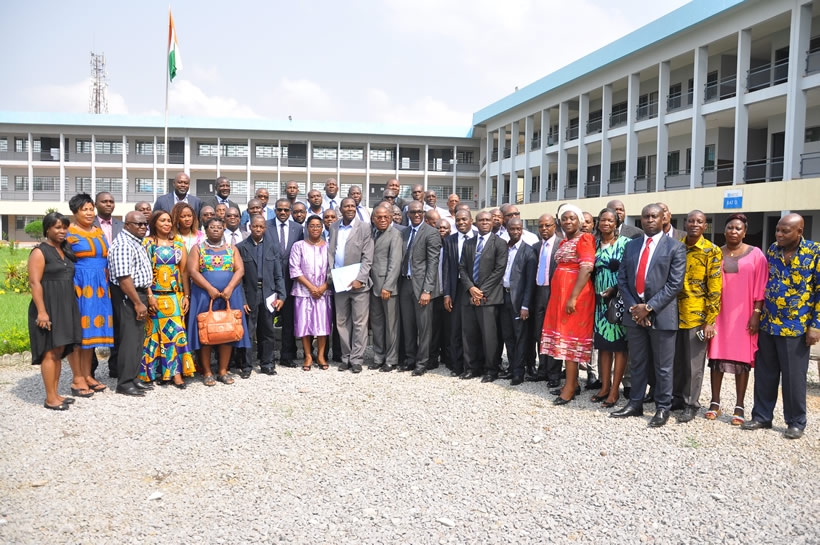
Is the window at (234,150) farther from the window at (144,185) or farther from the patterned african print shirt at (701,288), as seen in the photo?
the patterned african print shirt at (701,288)

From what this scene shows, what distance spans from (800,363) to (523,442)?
2.51m

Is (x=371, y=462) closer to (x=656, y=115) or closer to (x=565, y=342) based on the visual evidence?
(x=565, y=342)

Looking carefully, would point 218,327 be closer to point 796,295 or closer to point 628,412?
point 628,412

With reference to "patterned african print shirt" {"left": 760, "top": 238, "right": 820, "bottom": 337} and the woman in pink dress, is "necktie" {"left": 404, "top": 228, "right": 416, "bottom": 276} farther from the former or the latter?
"patterned african print shirt" {"left": 760, "top": 238, "right": 820, "bottom": 337}

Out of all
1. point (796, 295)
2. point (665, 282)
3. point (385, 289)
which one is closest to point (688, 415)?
point (665, 282)

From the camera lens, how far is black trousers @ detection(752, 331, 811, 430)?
195 inches

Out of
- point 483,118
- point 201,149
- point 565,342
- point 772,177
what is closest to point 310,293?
point 565,342

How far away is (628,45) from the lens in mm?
22547

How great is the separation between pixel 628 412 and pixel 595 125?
79.1 ft

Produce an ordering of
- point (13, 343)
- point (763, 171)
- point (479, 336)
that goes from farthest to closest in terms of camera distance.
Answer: point (763, 171) < point (13, 343) < point (479, 336)

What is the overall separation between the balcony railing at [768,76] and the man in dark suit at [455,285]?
A: 49.7 feet

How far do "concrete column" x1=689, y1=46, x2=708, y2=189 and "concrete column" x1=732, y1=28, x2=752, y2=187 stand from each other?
4.90 feet

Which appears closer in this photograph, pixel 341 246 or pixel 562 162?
pixel 341 246

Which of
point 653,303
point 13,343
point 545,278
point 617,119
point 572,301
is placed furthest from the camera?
point 617,119
